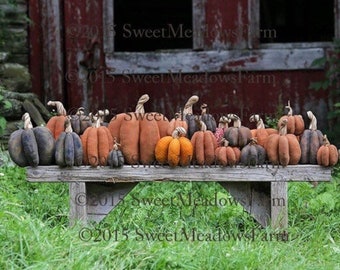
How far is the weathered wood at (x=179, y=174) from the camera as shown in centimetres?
504

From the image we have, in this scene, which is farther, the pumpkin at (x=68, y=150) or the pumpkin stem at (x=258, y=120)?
the pumpkin stem at (x=258, y=120)

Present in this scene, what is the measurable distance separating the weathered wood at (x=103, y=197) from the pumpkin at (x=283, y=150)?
2.95ft

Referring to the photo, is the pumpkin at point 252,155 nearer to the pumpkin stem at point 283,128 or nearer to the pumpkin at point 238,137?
the pumpkin at point 238,137

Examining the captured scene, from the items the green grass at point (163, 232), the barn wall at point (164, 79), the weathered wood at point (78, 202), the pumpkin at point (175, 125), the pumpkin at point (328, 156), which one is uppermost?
the barn wall at point (164, 79)

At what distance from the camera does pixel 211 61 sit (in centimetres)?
853

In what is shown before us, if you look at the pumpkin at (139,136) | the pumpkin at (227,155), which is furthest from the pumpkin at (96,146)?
the pumpkin at (227,155)

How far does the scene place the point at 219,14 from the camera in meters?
8.56

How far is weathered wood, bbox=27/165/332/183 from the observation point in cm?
504

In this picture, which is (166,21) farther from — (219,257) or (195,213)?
(219,257)

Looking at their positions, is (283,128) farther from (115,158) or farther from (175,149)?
(115,158)

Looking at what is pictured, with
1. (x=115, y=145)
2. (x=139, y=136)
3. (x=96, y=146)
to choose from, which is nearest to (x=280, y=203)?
(x=139, y=136)

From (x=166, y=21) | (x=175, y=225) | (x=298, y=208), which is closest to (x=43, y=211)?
(x=175, y=225)

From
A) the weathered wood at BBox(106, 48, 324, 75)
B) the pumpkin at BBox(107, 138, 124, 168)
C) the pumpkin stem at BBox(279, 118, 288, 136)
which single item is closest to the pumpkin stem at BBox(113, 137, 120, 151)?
the pumpkin at BBox(107, 138, 124, 168)

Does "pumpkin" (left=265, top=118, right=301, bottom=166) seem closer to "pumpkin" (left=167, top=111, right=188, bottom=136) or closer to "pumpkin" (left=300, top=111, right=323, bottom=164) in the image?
"pumpkin" (left=300, top=111, right=323, bottom=164)
